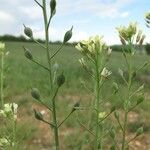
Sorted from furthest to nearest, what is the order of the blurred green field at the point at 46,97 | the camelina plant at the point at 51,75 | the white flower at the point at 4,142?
the blurred green field at the point at 46,97, the white flower at the point at 4,142, the camelina plant at the point at 51,75

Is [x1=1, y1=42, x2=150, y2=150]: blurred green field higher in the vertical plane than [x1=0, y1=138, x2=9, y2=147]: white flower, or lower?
lower

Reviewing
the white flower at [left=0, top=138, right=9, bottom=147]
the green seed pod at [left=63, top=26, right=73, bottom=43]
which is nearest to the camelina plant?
the green seed pod at [left=63, top=26, right=73, bottom=43]

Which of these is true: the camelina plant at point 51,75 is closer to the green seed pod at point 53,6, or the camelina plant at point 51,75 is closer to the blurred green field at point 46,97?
the green seed pod at point 53,6

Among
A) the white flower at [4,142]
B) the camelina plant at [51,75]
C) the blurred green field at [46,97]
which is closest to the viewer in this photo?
the camelina plant at [51,75]

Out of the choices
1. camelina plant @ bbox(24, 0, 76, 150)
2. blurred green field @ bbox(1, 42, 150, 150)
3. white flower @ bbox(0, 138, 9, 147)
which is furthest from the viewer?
blurred green field @ bbox(1, 42, 150, 150)

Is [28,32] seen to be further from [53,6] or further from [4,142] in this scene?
[4,142]

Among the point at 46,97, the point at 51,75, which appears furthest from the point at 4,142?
the point at 46,97

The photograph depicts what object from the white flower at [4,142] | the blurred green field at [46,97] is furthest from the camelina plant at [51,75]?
the blurred green field at [46,97]

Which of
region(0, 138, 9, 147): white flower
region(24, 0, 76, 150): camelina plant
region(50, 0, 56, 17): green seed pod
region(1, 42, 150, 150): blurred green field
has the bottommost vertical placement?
region(1, 42, 150, 150): blurred green field

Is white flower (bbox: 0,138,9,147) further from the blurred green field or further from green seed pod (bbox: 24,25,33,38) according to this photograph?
the blurred green field

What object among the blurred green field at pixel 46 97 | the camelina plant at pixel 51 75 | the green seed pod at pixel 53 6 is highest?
the green seed pod at pixel 53 6
